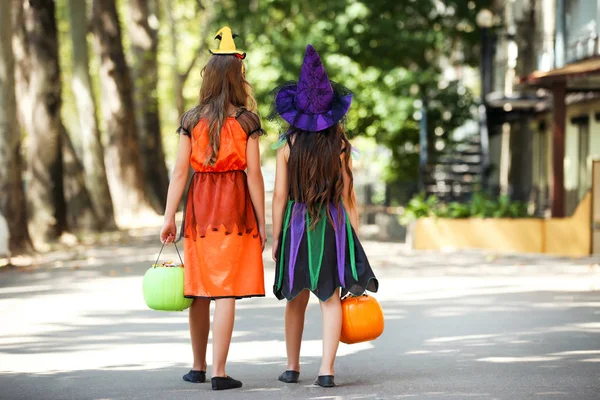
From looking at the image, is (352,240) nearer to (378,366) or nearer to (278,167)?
(278,167)

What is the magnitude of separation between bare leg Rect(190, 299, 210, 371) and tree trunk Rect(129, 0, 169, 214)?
83.6 ft

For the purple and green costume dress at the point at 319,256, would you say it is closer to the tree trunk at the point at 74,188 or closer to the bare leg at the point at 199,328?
the bare leg at the point at 199,328

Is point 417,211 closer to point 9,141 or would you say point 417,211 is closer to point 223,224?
point 9,141

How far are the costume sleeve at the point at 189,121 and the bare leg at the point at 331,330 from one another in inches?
51.5

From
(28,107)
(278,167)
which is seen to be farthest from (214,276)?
(28,107)

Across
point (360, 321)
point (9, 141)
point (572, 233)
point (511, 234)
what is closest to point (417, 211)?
point (511, 234)

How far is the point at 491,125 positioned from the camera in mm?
29797

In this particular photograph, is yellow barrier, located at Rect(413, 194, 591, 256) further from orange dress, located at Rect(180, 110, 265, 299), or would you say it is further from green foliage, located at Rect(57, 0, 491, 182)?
orange dress, located at Rect(180, 110, 265, 299)

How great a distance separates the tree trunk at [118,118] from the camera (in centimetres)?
2864

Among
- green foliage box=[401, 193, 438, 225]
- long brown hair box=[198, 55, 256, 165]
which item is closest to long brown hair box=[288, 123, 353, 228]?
long brown hair box=[198, 55, 256, 165]

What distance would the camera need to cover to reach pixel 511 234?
800 inches

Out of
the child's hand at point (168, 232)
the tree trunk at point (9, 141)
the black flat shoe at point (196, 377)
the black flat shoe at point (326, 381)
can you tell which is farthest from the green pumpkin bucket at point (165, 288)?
the tree trunk at point (9, 141)

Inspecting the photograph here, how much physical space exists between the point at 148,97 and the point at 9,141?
51.7 feet

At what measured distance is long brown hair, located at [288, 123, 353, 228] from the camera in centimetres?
720
